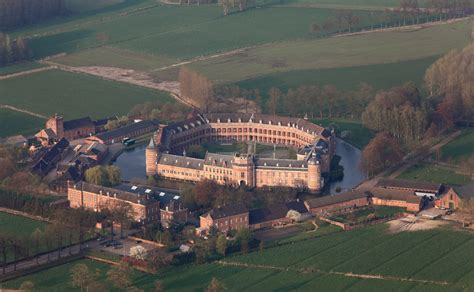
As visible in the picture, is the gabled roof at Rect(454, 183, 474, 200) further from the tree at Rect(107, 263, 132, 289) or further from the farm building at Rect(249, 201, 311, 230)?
the tree at Rect(107, 263, 132, 289)

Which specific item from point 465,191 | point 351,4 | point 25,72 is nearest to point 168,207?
point 465,191

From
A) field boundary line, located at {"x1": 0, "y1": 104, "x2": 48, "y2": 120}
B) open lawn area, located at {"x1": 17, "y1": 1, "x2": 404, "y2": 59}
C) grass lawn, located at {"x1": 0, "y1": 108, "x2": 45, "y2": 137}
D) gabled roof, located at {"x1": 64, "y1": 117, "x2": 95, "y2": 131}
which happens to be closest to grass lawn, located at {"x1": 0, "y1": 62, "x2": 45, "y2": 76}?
open lawn area, located at {"x1": 17, "y1": 1, "x2": 404, "y2": 59}

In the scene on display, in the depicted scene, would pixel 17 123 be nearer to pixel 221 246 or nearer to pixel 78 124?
pixel 78 124

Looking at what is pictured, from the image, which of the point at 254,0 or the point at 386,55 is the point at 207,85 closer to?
the point at 386,55

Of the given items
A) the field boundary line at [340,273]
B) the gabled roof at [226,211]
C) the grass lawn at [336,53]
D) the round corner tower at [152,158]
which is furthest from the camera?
the grass lawn at [336,53]

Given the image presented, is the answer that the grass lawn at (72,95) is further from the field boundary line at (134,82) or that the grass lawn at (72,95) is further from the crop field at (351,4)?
the crop field at (351,4)

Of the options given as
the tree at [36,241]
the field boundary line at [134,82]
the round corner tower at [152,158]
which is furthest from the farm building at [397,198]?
the field boundary line at [134,82]
